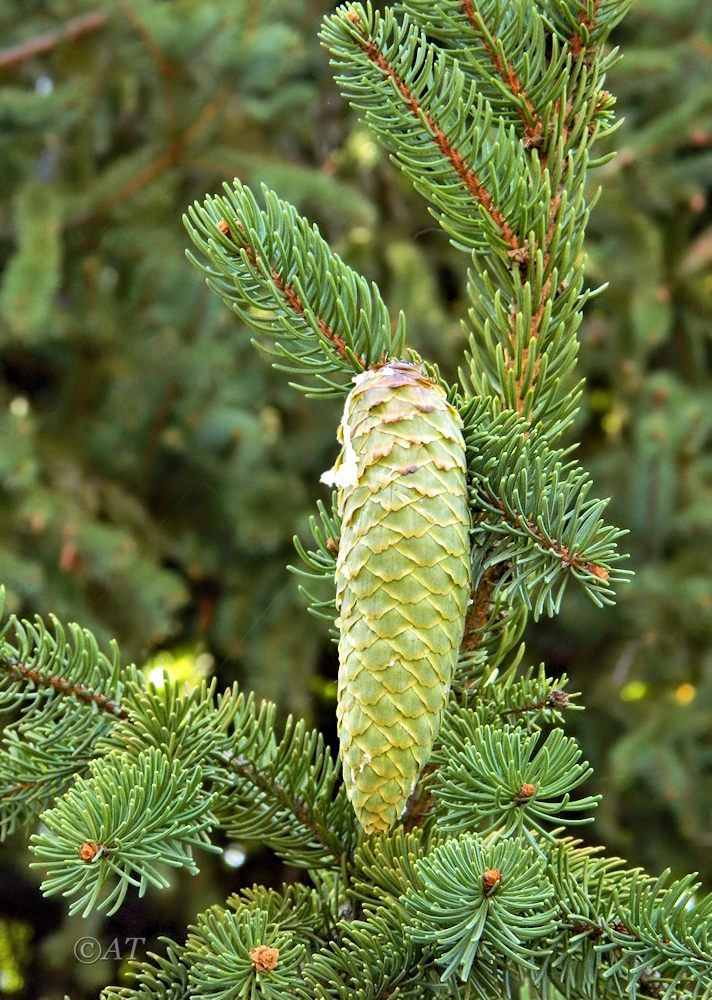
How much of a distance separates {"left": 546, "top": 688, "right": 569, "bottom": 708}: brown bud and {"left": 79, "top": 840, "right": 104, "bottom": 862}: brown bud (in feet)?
0.71

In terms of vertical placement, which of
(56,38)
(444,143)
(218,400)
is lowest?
(444,143)

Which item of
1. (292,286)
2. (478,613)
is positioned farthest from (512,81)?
(478,613)

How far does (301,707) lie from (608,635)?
78 centimetres

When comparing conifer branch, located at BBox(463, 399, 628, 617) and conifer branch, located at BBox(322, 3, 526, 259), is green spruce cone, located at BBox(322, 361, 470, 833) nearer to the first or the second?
conifer branch, located at BBox(463, 399, 628, 617)

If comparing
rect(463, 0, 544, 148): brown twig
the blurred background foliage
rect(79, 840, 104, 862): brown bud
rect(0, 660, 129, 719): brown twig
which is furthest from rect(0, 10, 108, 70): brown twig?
rect(79, 840, 104, 862): brown bud

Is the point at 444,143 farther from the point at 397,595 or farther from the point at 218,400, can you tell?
the point at 218,400

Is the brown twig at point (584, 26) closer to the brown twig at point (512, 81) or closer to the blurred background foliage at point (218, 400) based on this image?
the brown twig at point (512, 81)

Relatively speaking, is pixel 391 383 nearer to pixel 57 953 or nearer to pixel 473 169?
pixel 473 169

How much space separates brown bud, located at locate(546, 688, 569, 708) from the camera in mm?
509

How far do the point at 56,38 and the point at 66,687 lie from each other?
179 cm

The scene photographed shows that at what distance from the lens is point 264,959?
1.48 ft

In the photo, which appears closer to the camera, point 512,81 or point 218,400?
point 512,81

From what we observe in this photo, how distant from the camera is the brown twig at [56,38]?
6.52ft

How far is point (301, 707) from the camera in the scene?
2.02 m
